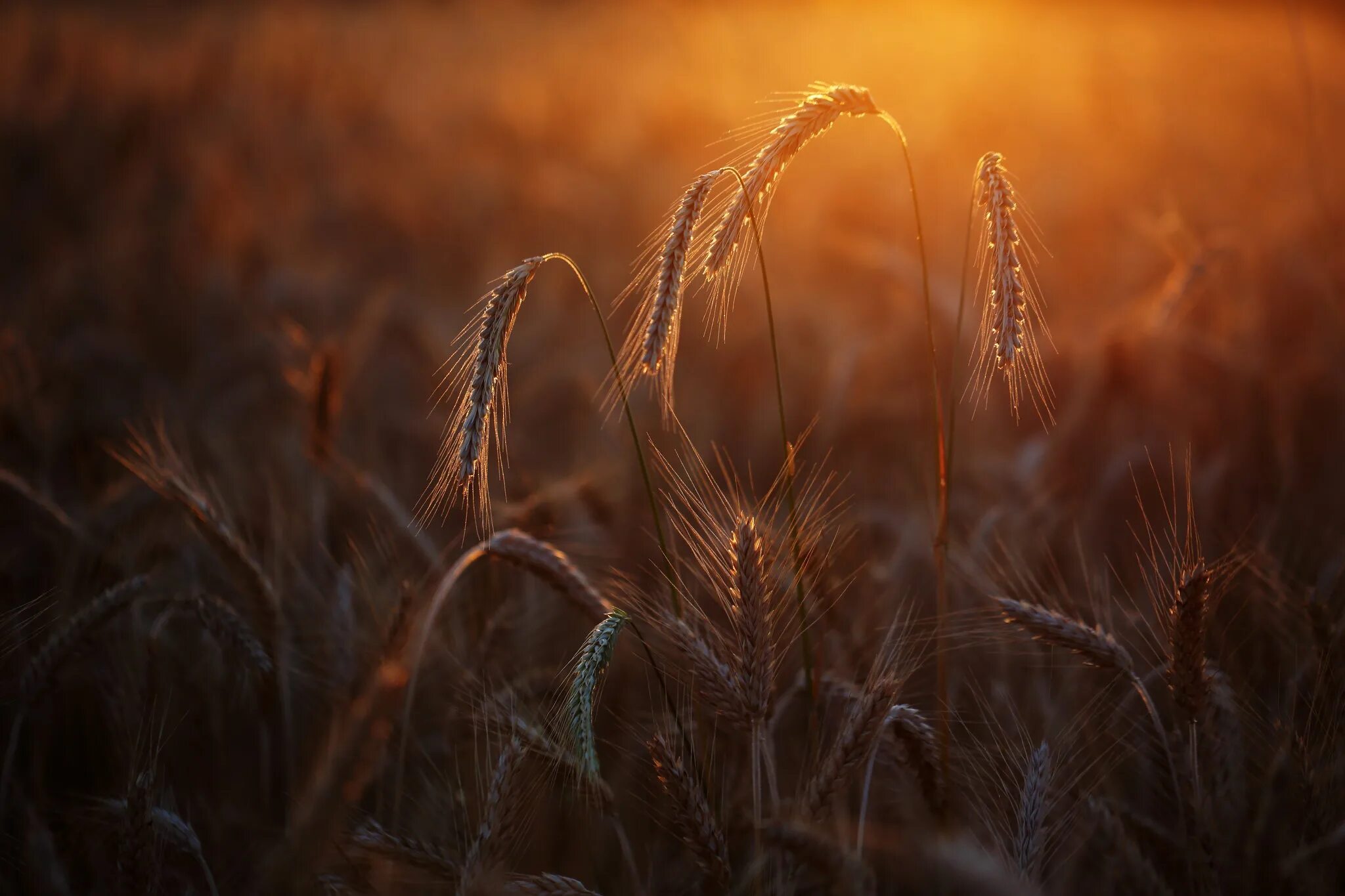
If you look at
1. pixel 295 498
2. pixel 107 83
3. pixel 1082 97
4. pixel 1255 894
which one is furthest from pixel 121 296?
pixel 1082 97

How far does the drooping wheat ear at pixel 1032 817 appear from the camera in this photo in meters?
A: 1.04

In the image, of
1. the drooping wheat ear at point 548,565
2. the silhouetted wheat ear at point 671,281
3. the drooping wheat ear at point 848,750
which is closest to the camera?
the silhouetted wheat ear at point 671,281

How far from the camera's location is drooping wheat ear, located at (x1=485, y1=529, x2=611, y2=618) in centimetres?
121

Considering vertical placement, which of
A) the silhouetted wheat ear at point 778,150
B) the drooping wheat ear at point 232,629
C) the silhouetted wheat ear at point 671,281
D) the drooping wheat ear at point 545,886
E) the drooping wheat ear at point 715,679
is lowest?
the drooping wheat ear at point 545,886

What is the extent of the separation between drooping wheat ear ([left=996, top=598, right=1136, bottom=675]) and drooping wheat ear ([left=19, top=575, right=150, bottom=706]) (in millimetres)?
1388

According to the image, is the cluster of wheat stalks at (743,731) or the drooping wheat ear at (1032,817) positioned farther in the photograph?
the drooping wheat ear at (1032,817)

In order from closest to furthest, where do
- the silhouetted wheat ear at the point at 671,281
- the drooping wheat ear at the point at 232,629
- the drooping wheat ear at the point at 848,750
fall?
the silhouetted wheat ear at the point at 671,281, the drooping wheat ear at the point at 848,750, the drooping wheat ear at the point at 232,629

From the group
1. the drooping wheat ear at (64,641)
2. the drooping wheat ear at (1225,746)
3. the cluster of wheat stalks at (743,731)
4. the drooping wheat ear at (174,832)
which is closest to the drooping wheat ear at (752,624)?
the cluster of wheat stalks at (743,731)

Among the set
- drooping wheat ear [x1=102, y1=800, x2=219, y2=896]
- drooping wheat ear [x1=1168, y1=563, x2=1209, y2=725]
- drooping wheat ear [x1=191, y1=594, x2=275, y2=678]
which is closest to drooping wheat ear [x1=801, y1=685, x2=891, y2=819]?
drooping wheat ear [x1=1168, y1=563, x2=1209, y2=725]

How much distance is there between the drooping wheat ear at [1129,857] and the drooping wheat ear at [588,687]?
25.4 inches

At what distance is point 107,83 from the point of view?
570cm

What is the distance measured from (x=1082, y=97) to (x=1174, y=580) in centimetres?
725

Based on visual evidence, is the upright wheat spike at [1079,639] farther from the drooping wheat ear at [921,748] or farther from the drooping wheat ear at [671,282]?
the drooping wheat ear at [671,282]

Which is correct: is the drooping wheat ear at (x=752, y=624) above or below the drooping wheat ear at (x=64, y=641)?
above
